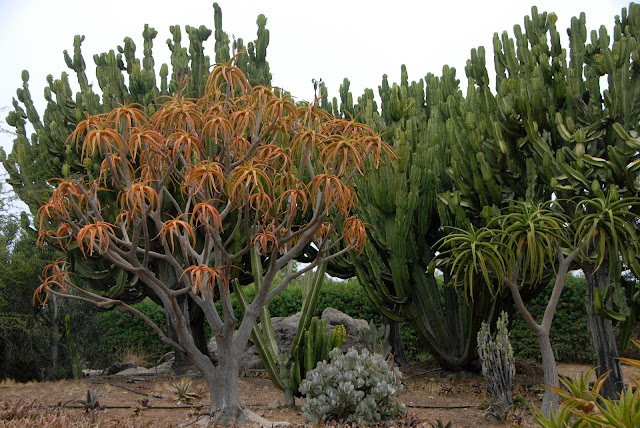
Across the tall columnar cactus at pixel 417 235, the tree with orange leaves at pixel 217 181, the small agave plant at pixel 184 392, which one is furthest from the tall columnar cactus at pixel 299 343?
the tall columnar cactus at pixel 417 235

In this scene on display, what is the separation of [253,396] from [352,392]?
2.90 m

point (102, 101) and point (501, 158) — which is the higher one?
point (102, 101)

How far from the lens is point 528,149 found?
304 inches

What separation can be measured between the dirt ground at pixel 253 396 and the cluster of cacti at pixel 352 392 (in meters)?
0.42

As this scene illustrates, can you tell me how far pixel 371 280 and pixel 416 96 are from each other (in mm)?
3634

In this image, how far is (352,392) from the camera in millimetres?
5477

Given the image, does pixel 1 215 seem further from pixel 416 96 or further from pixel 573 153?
pixel 573 153

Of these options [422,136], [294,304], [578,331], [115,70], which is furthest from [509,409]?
[115,70]

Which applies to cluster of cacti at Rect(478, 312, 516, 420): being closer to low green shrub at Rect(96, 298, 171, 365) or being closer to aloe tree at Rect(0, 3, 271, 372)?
aloe tree at Rect(0, 3, 271, 372)

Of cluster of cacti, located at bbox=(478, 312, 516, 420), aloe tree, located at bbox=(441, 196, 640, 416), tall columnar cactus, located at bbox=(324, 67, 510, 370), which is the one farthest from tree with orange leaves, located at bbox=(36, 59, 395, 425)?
tall columnar cactus, located at bbox=(324, 67, 510, 370)

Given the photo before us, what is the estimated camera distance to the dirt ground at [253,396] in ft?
21.3

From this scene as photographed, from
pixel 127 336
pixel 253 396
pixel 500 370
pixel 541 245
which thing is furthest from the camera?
pixel 127 336

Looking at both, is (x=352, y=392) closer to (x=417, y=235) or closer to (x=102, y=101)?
(x=417, y=235)

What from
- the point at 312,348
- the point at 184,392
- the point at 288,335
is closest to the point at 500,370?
the point at 312,348
